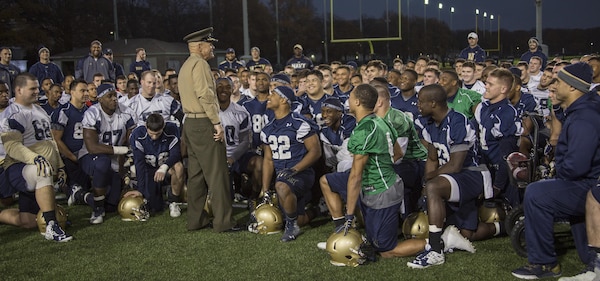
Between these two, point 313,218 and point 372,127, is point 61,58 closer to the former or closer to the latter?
point 313,218

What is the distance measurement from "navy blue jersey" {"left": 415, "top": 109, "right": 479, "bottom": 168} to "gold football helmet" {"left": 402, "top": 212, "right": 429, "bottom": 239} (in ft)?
2.02

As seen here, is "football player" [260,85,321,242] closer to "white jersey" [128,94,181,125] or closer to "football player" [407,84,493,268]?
"football player" [407,84,493,268]

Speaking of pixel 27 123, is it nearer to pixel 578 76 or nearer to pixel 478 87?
pixel 578 76

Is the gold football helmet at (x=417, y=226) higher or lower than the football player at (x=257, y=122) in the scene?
lower

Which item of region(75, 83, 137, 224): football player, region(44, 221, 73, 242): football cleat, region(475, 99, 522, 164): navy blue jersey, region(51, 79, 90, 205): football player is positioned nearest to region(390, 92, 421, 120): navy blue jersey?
region(475, 99, 522, 164): navy blue jersey

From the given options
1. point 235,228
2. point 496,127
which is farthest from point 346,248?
point 496,127

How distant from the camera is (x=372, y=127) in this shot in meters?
5.64

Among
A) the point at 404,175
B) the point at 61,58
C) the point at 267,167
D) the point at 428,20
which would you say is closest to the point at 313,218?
the point at 267,167

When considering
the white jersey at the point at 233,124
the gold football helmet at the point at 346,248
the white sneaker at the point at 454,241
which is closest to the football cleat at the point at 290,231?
the gold football helmet at the point at 346,248

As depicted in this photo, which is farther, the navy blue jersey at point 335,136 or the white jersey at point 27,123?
the navy blue jersey at point 335,136

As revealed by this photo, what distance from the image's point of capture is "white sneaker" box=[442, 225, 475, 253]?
5836 millimetres

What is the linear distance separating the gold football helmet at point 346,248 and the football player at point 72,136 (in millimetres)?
4824

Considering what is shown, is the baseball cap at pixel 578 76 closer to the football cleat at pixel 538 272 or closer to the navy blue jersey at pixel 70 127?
the football cleat at pixel 538 272

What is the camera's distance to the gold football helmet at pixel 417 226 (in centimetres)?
604
